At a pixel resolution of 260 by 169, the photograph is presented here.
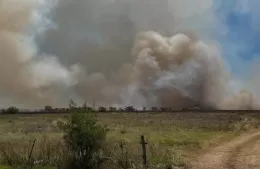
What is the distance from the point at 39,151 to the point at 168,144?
1417 cm

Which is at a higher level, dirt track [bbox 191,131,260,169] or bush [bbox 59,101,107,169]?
bush [bbox 59,101,107,169]

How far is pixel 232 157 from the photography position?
31.0 meters

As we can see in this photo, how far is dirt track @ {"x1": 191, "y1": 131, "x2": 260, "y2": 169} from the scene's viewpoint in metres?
27.6

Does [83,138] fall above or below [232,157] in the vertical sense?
above

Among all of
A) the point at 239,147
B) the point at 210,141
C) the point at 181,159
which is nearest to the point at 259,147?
the point at 239,147

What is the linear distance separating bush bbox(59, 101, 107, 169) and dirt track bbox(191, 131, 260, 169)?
5984 millimetres

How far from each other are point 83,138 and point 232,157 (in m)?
10.9

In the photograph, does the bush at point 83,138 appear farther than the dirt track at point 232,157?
No

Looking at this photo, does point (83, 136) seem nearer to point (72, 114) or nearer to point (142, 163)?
point (72, 114)

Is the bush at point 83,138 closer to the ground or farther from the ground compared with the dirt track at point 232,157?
farther from the ground

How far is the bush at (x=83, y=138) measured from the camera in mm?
25109

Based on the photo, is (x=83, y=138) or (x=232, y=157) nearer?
(x=83, y=138)

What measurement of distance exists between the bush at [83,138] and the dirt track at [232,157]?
598 centimetres

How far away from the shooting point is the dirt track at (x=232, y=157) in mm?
27578
